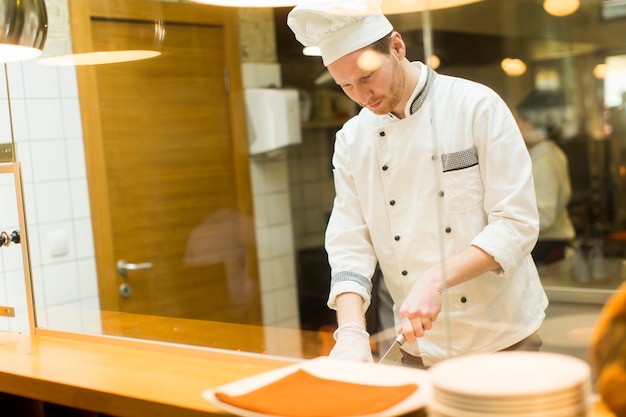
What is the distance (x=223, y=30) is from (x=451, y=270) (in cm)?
249

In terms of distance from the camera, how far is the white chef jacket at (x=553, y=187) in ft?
12.0

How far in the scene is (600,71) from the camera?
3742 millimetres

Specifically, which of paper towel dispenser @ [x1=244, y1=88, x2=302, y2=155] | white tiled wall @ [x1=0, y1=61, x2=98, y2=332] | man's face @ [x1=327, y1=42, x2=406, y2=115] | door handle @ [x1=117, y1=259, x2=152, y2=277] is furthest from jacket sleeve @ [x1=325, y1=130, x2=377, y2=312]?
paper towel dispenser @ [x1=244, y1=88, x2=302, y2=155]

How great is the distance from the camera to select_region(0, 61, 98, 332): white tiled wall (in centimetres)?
285

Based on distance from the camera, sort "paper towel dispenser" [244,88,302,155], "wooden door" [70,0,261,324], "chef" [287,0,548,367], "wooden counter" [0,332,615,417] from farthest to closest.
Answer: "paper towel dispenser" [244,88,302,155] → "wooden door" [70,0,261,324] → "chef" [287,0,548,367] → "wooden counter" [0,332,615,417]

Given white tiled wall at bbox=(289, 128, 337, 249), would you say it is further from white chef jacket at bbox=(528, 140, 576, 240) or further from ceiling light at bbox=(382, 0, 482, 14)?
ceiling light at bbox=(382, 0, 482, 14)

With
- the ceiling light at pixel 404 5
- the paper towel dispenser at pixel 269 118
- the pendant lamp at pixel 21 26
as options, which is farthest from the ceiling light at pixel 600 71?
the pendant lamp at pixel 21 26

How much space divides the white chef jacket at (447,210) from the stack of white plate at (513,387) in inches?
22.3

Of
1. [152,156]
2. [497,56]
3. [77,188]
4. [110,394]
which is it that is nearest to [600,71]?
[497,56]

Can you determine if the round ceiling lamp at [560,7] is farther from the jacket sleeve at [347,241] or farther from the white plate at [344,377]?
the white plate at [344,377]

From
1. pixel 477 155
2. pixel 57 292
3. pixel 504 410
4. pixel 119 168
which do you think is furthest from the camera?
pixel 119 168

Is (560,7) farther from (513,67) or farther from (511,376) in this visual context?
(511,376)

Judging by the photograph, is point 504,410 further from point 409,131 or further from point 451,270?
point 409,131

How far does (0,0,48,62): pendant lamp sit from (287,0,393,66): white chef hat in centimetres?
70
